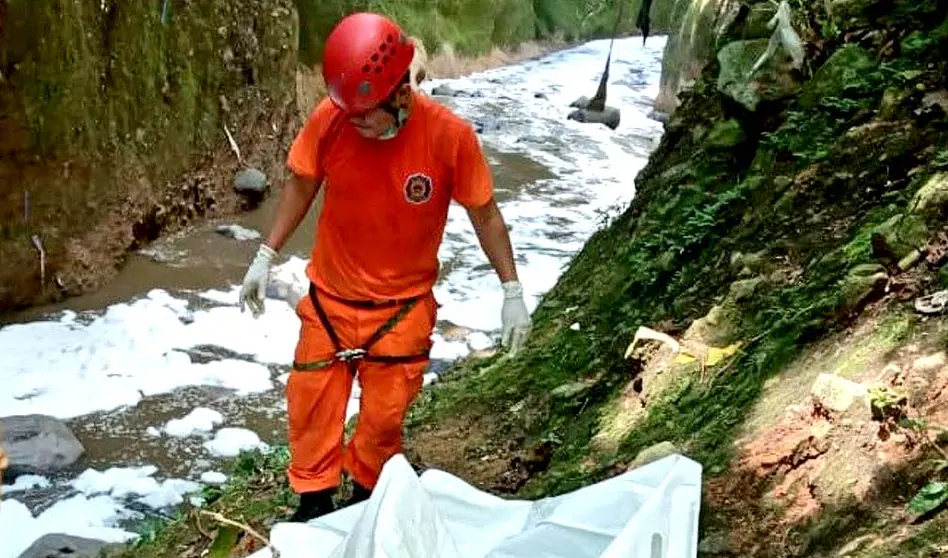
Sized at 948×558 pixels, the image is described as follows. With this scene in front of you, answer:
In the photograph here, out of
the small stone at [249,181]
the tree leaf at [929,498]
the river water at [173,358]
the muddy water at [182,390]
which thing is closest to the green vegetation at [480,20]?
the small stone at [249,181]

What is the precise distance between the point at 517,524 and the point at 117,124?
774cm

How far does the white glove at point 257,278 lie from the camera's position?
3561mm

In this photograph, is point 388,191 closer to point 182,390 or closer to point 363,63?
point 363,63

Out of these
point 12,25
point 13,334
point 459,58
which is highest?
point 12,25

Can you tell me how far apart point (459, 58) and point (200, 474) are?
748 inches

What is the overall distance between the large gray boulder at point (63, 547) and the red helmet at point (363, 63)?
108 inches

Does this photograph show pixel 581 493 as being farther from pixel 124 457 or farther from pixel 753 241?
pixel 124 457

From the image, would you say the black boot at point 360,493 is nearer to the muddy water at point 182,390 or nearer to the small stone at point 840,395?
the small stone at point 840,395

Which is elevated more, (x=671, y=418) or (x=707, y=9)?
(x=671, y=418)

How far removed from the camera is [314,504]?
3.42m

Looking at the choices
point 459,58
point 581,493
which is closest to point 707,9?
point 459,58

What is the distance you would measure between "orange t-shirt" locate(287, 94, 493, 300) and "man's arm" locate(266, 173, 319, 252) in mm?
58

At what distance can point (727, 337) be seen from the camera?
356 centimetres

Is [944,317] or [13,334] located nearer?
[944,317]
